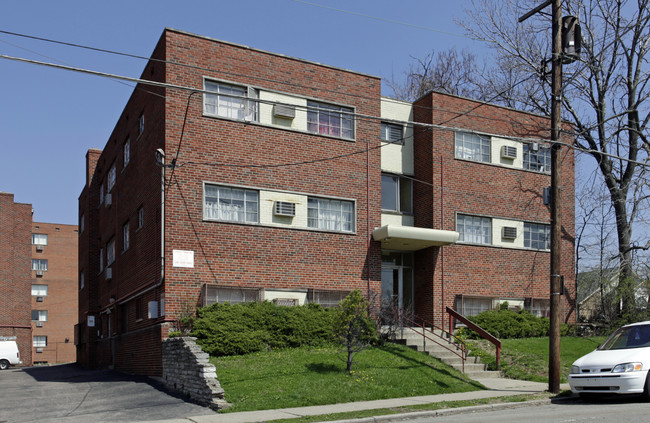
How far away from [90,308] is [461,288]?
16.8 m

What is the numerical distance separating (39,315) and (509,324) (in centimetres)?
5708

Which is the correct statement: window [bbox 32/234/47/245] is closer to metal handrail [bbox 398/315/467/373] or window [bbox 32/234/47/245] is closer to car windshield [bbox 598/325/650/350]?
metal handrail [bbox 398/315/467/373]

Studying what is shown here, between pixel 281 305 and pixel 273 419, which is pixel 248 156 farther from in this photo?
pixel 273 419

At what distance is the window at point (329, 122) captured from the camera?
2119cm

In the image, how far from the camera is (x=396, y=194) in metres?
23.4

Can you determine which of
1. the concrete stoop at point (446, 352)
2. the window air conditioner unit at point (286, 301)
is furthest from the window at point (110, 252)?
the concrete stoop at point (446, 352)

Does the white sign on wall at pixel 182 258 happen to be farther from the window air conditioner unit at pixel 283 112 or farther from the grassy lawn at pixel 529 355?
the grassy lawn at pixel 529 355

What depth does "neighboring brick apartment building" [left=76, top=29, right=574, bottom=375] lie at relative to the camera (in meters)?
18.8

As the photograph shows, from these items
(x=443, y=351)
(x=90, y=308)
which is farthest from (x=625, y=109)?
(x=90, y=308)

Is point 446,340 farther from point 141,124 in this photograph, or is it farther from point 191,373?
point 141,124

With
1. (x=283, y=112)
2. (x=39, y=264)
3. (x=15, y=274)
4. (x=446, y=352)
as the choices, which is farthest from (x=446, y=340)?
(x=39, y=264)

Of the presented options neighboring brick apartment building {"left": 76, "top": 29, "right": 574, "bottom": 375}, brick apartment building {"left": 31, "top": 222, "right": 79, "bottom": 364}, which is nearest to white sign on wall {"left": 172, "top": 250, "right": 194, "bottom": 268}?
neighboring brick apartment building {"left": 76, "top": 29, "right": 574, "bottom": 375}

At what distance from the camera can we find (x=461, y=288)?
22719mm

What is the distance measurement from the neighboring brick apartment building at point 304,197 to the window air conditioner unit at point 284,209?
64 millimetres
